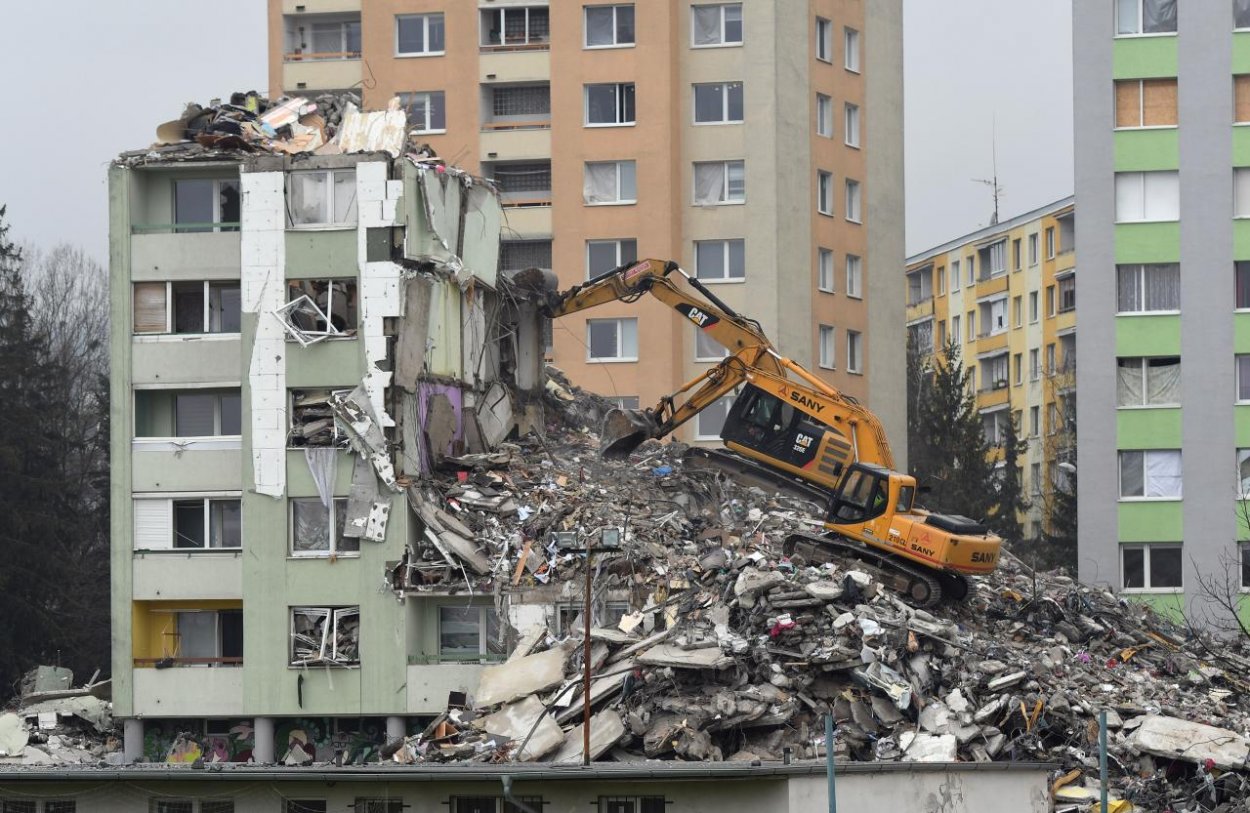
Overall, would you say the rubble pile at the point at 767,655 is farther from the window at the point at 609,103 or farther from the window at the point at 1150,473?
the window at the point at 609,103

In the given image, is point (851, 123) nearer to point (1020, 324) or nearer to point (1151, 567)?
point (1151, 567)

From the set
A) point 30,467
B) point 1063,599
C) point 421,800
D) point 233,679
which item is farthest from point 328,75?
point 421,800

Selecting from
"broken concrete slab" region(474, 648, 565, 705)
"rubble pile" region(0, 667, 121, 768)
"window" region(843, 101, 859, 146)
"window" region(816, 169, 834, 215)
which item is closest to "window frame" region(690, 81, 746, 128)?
"window" region(816, 169, 834, 215)

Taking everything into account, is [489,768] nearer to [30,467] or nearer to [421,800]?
[421,800]

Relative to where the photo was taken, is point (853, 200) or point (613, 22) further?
point (853, 200)

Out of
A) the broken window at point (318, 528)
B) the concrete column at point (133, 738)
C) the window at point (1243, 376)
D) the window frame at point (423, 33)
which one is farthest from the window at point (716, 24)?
the concrete column at point (133, 738)

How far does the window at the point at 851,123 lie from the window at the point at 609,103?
7017mm

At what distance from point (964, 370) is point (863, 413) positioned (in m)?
55.0

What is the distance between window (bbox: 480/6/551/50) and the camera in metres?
61.0

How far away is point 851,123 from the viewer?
207 feet

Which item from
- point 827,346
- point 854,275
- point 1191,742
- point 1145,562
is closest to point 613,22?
point 854,275

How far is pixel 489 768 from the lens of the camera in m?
30.4

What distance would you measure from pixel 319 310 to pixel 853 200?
2551 cm

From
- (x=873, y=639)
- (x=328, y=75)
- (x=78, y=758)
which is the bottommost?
(x=78, y=758)
